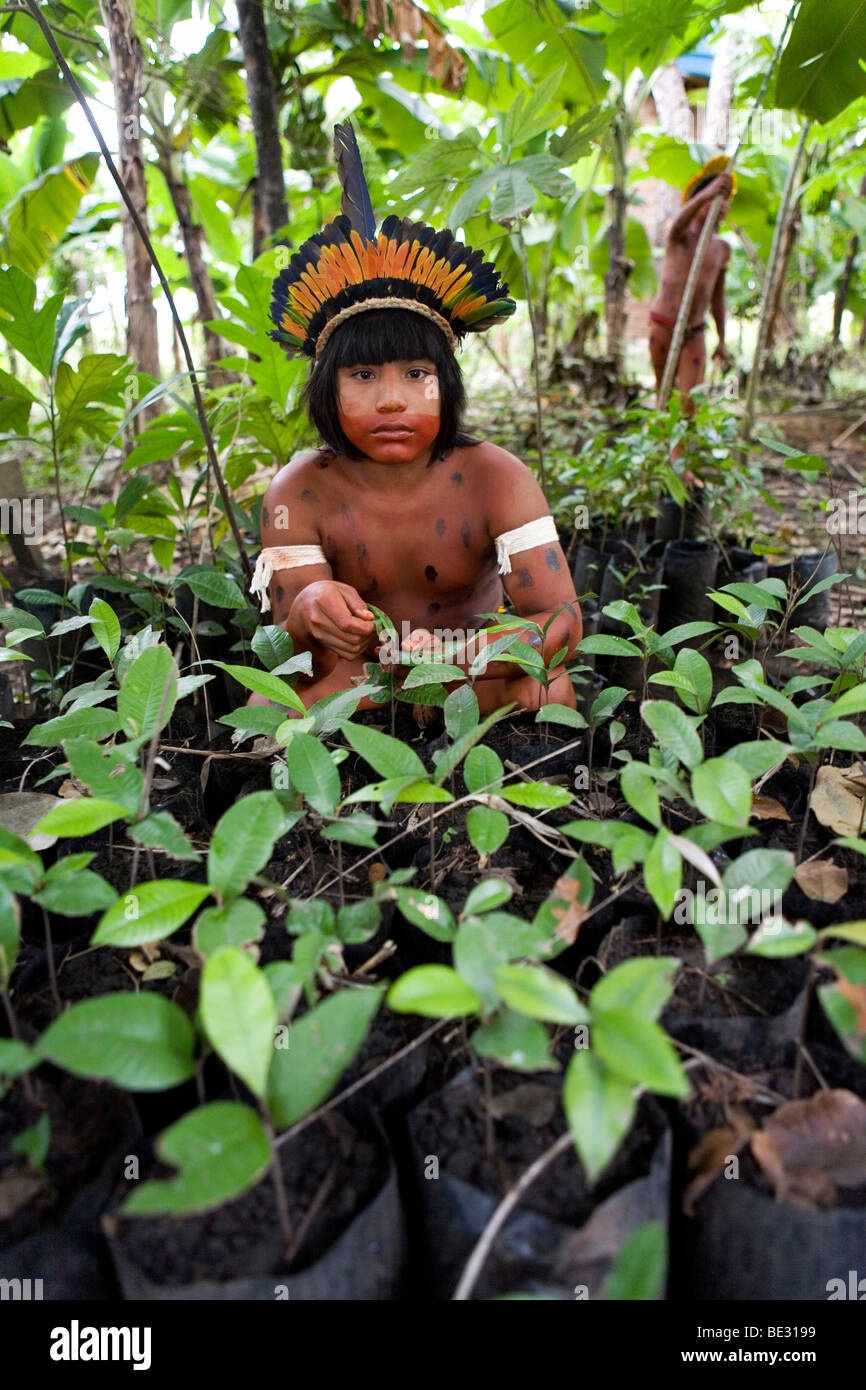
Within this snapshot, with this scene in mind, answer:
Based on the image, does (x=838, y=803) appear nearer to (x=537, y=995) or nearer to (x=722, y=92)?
(x=537, y=995)

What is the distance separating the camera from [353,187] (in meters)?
1.37

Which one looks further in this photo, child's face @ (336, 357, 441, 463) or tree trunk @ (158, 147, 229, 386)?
tree trunk @ (158, 147, 229, 386)

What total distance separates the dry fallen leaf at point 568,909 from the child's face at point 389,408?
30.5 inches

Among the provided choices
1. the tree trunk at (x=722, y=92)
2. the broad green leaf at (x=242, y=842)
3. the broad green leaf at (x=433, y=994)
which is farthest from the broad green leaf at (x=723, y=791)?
the tree trunk at (x=722, y=92)

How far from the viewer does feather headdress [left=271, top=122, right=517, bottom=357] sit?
1303 millimetres

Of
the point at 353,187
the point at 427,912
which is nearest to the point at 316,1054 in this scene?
the point at 427,912

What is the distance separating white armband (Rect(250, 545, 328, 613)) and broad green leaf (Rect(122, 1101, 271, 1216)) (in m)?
0.98

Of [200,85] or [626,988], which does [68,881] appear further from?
[200,85]

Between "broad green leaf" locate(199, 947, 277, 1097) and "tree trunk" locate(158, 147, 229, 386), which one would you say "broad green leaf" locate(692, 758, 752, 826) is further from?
"tree trunk" locate(158, 147, 229, 386)

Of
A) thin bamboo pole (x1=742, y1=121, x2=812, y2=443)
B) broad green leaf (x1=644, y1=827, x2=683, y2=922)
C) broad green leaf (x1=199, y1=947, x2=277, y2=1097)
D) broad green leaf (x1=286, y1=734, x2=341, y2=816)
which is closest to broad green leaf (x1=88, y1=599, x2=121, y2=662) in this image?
broad green leaf (x1=286, y1=734, x2=341, y2=816)

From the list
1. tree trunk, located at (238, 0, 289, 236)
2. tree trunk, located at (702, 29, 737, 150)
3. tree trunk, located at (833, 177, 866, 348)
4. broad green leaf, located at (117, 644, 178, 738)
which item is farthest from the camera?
tree trunk, located at (833, 177, 866, 348)

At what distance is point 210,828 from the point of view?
1.14 metres

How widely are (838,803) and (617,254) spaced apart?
10.5ft

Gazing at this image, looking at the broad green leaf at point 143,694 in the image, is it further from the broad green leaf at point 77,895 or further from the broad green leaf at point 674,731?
the broad green leaf at point 674,731
